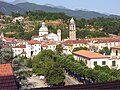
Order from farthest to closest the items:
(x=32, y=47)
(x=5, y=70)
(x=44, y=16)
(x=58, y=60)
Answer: (x=44, y=16)
(x=32, y=47)
(x=58, y=60)
(x=5, y=70)

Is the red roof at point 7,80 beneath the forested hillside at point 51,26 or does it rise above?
above

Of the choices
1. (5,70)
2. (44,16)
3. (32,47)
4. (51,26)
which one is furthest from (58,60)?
(44,16)

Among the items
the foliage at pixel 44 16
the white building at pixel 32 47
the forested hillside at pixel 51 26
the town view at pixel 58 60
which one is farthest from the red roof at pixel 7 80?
the foliage at pixel 44 16

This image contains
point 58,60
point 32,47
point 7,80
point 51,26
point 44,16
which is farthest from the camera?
point 44,16

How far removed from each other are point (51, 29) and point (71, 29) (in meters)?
7.18

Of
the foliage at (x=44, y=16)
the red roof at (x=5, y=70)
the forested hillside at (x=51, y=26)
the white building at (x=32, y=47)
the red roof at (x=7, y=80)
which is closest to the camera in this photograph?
the red roof at (x=7, y=80)

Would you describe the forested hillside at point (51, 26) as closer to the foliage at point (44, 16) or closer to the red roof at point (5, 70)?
the foliage at point (44, 16)

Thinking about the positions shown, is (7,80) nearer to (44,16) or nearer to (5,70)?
(5,70)

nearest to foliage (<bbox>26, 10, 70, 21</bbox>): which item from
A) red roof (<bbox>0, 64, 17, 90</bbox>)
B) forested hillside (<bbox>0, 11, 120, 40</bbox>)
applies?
forested hillside (<bbox>0, 11, 120, 40</bbox>)

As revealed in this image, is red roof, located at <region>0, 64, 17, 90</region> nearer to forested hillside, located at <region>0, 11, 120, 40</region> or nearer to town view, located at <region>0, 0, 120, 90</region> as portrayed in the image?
town view, located at <region>0, 0, 120, 90</region>

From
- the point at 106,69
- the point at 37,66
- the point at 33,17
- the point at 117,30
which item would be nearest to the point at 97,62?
the point at 106,69

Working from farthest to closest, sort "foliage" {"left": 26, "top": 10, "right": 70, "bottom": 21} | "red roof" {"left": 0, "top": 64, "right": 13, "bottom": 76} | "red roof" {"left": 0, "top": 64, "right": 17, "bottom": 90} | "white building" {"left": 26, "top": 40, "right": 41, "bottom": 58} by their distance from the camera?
"foliage" {"left": 26, "top": 10, "right": 70, "bottom": 21}, "white building" {"left": 26, "top": 40, "right": 41, "bottom": 58}, "red roof" {"left": 0, "top": 64, "right": 13, "bottom": 76}, "red roof" {"left": 0, "top": 64, "right": 17, "bottom": 90}

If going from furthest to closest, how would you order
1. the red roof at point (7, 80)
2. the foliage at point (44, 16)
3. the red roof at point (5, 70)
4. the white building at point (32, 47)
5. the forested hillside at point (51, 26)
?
the foliage at point (44, 16) < the forested hillside at point (51, 26) < the white building at point (32, 47) < the red roof at point (5, 70) < the red roof at point (7, 80)

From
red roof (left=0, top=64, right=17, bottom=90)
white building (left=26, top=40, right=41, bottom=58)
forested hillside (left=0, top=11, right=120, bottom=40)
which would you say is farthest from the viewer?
forested hillside (left=0, top=11, right=120, bottom=40)
